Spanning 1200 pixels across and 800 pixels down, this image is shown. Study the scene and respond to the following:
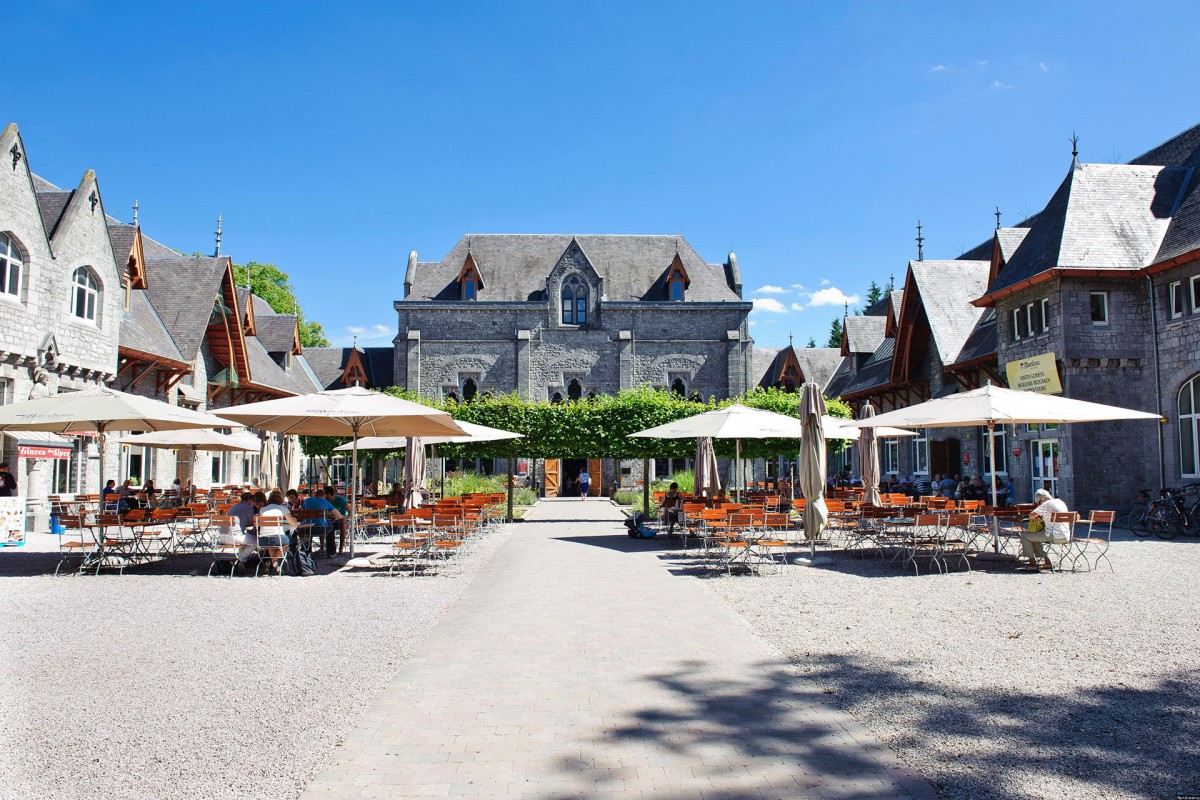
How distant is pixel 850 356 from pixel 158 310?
27489 mm

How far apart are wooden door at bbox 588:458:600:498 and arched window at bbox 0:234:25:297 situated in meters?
25.0

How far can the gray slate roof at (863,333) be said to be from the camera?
3616 centimetres

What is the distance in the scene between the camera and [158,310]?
25891 millimetres

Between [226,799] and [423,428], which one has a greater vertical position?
[423,428]

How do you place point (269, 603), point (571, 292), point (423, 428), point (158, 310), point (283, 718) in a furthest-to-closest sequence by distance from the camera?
point (571, 292), point (158, 310), point (423, 428), point (269, 603), point (283, 718)

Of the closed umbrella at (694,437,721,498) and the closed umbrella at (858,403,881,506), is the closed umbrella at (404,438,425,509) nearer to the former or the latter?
the closed umbrella at (694,437,721,498)

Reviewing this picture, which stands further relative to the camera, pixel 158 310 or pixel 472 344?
pixel 472 344

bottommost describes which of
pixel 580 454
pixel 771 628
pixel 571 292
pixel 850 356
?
pixel 771 628

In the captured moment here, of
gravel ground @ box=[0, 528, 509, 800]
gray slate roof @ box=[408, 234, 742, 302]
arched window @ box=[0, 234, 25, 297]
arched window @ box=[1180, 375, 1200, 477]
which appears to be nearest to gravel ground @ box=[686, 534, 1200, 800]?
gravel ground @ box=[0, 528, 509, 800]

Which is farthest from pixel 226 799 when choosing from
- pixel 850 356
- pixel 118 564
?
pixel 850 356

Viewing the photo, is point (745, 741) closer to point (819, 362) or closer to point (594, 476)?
point (594, 476)

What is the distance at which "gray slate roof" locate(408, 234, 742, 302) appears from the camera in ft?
131

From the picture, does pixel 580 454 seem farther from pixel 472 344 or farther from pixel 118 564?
pixel 472 344

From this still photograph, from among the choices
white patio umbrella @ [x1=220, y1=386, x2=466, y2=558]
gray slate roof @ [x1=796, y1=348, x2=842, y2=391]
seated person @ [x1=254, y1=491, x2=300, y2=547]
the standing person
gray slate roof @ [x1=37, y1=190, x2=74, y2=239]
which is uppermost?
gray slate roof @ [x1=37, y1=190, x2=74, y2=239]
